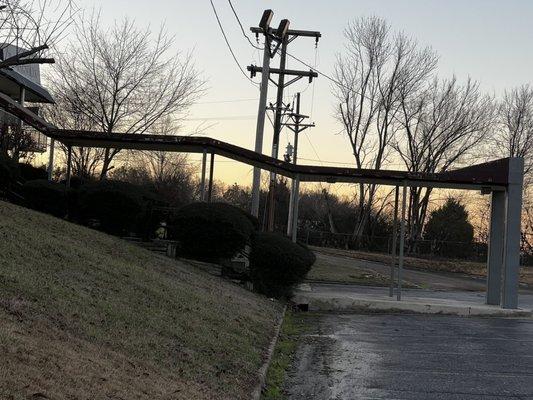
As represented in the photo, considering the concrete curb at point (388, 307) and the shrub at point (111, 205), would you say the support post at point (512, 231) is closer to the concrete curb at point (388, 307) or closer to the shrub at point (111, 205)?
the concrete curb at point (388, 307)

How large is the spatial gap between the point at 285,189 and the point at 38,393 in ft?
176

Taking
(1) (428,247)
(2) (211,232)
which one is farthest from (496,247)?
(1) (428,247)

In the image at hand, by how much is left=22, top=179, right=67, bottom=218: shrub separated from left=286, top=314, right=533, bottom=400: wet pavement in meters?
6.75

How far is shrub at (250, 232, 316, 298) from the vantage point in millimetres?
13938

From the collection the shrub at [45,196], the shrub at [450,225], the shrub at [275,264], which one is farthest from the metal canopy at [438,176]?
the shrub at [450,225]

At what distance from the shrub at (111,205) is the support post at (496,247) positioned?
9293 millimetres

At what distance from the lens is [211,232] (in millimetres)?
13945

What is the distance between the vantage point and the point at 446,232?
46.7 meters

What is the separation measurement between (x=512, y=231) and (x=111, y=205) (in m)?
10.1

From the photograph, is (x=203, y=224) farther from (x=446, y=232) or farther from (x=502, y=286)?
(x=446, y=232)

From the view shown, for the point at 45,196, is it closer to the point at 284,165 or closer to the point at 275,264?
the point at 275,264

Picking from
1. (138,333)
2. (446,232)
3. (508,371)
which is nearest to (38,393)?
(138,333)

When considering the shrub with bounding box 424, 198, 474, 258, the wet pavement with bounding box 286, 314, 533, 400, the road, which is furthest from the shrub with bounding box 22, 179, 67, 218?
the shrub with bounding box 424, 198, 474, 258

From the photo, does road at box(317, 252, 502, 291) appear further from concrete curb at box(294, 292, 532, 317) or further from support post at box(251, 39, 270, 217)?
concrete curb at box(294, 292, 532, 317)
